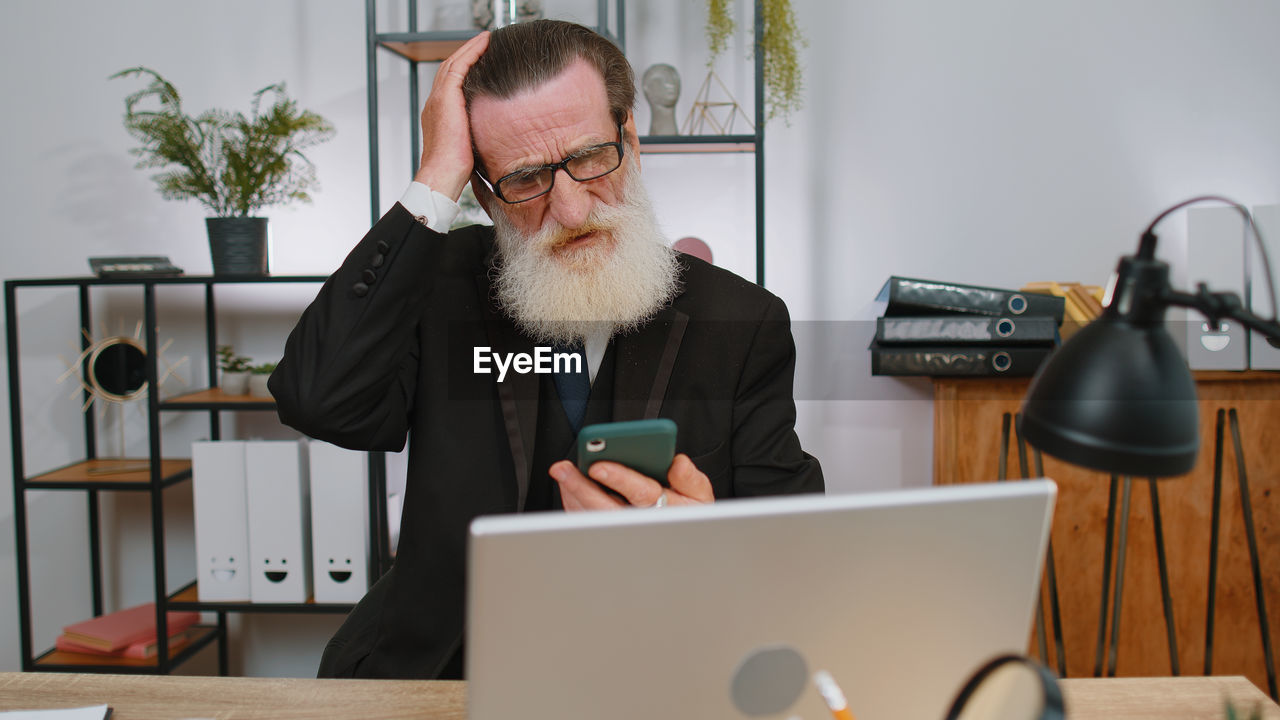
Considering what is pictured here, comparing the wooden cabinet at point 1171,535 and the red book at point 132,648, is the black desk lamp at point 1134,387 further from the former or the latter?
the red book at point 132,648

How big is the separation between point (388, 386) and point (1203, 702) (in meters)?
1.15

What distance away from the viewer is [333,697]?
93 centimetres

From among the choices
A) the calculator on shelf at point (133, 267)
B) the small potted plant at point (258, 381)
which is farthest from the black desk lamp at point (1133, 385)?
the calculator on shelf at point (133, 267)

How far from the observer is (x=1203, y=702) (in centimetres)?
90

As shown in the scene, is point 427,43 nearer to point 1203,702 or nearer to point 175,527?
point 175,527

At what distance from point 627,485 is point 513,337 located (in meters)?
0.67

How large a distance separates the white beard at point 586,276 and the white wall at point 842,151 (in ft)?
3.08

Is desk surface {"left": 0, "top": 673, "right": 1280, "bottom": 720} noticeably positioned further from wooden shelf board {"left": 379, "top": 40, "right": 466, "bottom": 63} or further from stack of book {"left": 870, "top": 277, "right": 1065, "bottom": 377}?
wooden shelf board {"left": 379, "top": 40, "right": 466, "bottom": 63}

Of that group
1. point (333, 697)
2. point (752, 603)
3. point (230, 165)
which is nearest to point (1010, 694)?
point (752, 603)

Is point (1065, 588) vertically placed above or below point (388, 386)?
below

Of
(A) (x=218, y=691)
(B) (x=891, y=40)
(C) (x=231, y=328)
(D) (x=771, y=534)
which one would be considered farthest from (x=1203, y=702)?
(C) (x=231, y=328)

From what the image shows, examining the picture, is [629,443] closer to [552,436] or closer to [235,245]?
[552,436]

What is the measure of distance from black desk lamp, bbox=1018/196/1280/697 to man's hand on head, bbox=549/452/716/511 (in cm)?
36

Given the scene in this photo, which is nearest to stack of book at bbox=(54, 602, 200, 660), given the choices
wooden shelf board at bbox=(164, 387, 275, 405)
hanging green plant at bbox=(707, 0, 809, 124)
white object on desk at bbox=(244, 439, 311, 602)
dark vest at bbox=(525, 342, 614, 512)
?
white object on desk at bbox=(244, 439, 311, 602)
